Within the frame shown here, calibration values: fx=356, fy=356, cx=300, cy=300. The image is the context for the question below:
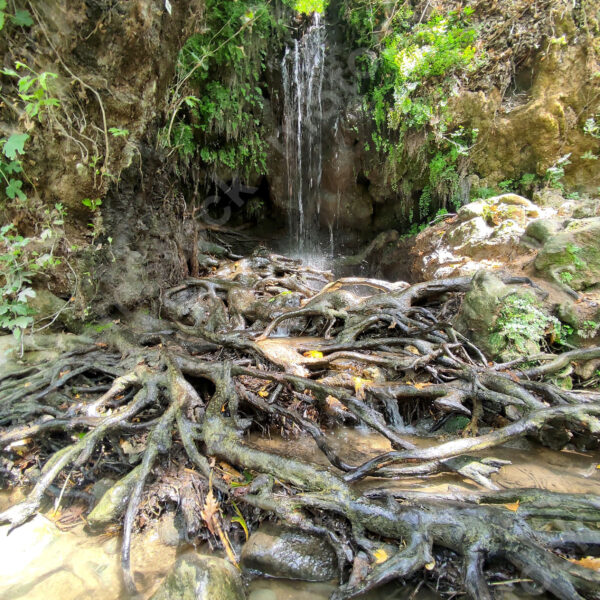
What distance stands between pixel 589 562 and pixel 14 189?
18.2ft

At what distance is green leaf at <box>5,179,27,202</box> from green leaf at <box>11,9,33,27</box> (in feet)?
4.82

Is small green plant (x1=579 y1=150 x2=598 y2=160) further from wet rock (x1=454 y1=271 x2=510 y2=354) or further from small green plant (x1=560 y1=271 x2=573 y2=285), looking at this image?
wet rock (x1=454 y1=271 x2=510 y2=354)

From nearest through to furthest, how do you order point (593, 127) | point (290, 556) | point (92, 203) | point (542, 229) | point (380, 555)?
1. point (380, 555)
2. point (290, 556)
3. point (92, 203)
4. point (542, 229)
5. point (593, 127)

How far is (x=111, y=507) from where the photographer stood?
231cm

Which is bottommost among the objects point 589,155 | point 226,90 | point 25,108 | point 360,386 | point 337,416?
point 337,416

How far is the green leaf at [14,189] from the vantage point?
3777 millimetres

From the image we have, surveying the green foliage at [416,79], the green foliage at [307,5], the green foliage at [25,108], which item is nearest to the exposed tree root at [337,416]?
the green foliage at [25,108]

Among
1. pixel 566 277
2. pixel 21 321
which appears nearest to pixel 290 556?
pixel 21 321

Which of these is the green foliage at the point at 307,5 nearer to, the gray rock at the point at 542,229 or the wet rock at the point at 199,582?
the gray rock at the point at 542,229

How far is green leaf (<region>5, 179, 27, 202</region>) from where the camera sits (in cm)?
378

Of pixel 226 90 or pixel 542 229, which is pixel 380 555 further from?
pixel 226 90

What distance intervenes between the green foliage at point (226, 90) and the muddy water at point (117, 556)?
5.28 m

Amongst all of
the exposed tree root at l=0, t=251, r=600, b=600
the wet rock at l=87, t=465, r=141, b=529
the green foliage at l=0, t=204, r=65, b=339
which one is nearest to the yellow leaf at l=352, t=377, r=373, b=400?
the exposed tree root at l=0, t=251, r=600, b=600

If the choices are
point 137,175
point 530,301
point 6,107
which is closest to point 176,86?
point 137,175
